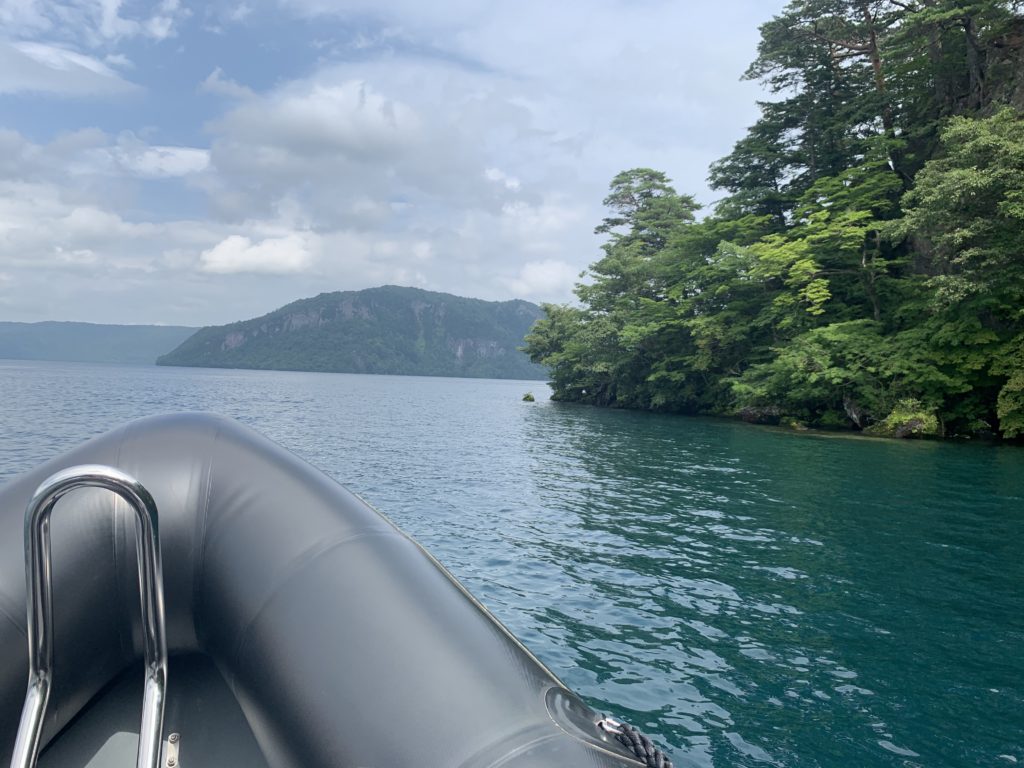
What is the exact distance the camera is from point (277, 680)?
5.92 ft

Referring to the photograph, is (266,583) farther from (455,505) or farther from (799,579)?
(455,505)

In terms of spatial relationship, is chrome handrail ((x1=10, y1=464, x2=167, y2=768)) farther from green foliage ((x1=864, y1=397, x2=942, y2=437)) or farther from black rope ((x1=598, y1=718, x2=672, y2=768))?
green foliage ((x1=864, y1=397, x2=942, y2=437))

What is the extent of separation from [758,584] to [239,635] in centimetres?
582

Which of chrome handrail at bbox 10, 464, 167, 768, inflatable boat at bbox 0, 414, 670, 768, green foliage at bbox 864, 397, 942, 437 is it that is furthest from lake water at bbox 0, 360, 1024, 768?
green foliage at bbox 864, 397, 942, 437

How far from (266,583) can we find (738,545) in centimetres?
718

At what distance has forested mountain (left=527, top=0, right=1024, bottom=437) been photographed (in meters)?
18.8

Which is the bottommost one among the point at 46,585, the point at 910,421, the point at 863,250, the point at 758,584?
the point at 758,584

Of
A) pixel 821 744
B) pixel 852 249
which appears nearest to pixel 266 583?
pixel 821 744

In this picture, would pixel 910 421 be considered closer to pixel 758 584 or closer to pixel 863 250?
pixel 863 250

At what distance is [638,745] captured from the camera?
1532mm

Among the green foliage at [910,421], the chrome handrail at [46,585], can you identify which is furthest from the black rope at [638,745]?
the green foliage at [910,421]

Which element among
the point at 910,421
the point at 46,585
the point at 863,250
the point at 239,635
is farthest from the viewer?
the point at 863,250

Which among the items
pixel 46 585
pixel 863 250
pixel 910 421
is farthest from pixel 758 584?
pixel 863 250

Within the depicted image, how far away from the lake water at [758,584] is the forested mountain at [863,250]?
5697mm
